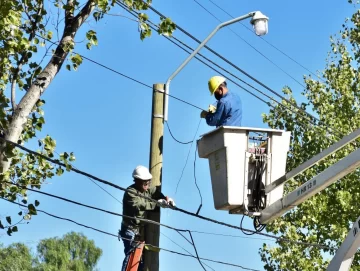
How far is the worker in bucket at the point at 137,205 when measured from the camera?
36.1ft

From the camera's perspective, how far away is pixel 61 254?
6247 centimetres

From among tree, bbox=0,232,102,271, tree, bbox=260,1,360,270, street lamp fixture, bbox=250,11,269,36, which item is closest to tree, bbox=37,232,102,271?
tree, bbox=0,232,102,271

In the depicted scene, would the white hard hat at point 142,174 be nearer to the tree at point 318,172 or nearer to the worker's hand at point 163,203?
the worker's hand at point 163,203

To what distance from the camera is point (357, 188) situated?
81.6 feet

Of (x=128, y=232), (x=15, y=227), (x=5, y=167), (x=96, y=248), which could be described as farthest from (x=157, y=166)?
(x=96, y=248)

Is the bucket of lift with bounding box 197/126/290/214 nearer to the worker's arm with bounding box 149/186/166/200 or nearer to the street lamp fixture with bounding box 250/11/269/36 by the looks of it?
the worker's arm with bounding box 149/186/166/200

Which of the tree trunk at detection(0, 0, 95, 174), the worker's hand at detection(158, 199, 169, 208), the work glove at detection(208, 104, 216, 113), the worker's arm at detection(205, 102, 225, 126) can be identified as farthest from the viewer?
the work glove at detection(208, 104, 216, 113)

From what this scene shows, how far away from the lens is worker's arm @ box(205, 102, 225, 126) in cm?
1142

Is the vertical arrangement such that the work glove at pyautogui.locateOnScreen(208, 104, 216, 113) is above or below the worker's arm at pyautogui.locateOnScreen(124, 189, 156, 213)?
above

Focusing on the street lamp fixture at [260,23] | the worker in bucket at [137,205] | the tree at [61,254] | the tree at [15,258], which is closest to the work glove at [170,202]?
the worker in bucket at [137,205]

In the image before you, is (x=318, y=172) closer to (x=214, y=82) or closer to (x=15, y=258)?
(x=214, y=82)

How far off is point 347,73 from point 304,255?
613 cm

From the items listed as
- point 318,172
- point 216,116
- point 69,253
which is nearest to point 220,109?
point 216,116

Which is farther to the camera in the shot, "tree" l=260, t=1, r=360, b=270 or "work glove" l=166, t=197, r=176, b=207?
"tree" l=260, t=1, r=360, b=270
